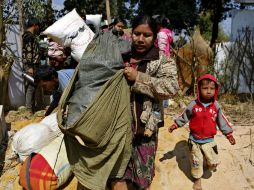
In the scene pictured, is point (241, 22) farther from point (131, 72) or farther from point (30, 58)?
point (131, 72)

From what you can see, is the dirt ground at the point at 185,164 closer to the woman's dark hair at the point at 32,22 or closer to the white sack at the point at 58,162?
the white sack at the point at 58,162

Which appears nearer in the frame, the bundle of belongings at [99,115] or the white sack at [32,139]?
the bundle of belongings at [99,115]

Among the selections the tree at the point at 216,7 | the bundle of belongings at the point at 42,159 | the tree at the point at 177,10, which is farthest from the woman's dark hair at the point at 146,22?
the tree at the point at 216,7

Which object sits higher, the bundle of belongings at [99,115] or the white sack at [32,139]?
the bundle of belongings at [99,115]

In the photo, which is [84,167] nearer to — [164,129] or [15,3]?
[164,129]

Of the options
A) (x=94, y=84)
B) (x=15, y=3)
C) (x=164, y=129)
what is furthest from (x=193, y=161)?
(x=15, y=3)

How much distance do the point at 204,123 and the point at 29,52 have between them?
3.10 metres

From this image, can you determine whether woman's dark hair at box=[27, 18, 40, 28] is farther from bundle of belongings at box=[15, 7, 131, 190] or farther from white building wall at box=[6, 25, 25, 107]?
bundle of belongings at box=[15, 7, 131, 190]

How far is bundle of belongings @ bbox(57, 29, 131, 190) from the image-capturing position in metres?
2.29

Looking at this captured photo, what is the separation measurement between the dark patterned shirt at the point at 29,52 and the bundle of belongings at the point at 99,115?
9.70 ft

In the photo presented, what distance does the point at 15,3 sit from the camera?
546 cm

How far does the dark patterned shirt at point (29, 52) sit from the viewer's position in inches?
203

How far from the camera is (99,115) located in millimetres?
2289

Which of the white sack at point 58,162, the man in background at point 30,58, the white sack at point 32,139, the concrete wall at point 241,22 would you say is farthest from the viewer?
the concrete wall at point 241,22
